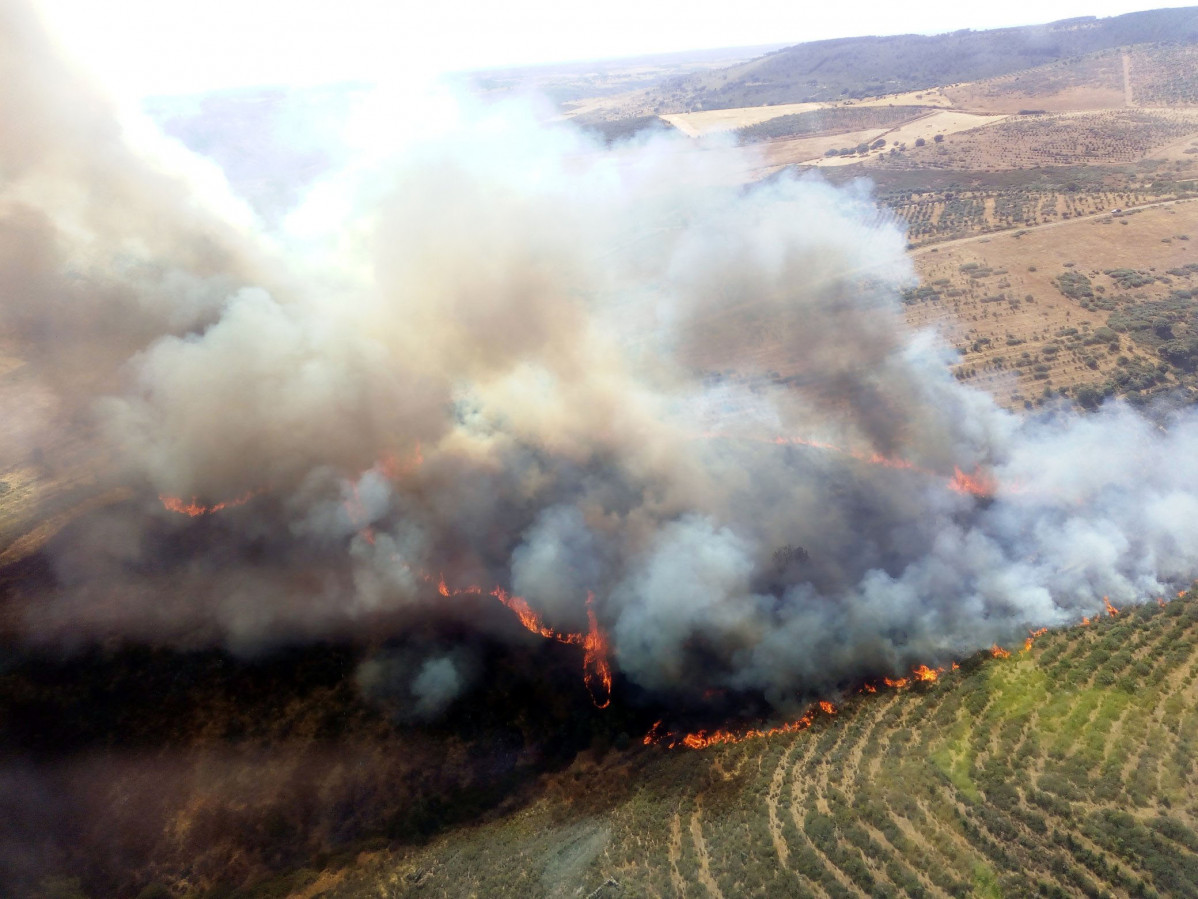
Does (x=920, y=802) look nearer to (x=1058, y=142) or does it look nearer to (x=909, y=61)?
(x=1058, y=142)

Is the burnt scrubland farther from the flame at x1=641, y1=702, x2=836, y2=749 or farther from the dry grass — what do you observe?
the dry grass

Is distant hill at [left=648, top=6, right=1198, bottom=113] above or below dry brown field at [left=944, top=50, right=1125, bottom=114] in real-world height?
above

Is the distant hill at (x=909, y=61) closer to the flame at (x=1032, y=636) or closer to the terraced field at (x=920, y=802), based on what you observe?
the flame at (x=1032, y=636)

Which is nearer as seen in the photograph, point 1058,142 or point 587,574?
point 587,574

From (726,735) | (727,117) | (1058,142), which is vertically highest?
(727,117)

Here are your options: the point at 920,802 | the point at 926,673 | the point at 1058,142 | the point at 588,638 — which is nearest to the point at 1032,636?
the point at 926,673

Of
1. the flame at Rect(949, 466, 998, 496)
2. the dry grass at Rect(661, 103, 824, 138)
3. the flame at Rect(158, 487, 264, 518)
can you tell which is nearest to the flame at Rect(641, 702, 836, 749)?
the flame at Rect(949, 466, 998, 496)

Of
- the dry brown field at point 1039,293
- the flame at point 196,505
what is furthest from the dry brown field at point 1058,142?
the flame at point 196,505

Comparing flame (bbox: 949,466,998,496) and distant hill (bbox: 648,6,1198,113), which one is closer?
flame (bbox: 949,466,998,496)
